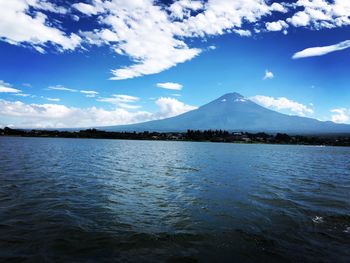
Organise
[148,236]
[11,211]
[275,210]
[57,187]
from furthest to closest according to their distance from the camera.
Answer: [57,187], [275,210], [11,211], [148,236]

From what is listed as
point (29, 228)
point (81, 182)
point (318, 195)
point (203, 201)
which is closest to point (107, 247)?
point (29, 228)

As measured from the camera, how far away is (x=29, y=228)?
12953 millimetres

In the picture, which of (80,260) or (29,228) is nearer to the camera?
(80,260)

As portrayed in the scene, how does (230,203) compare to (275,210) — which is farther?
(230,203)

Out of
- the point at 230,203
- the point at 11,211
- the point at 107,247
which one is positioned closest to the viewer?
A: the point at 107,247

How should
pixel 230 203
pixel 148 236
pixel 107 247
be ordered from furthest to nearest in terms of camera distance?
1. pixel 230 203
2. pixel 148 236
3. pixel 107 247

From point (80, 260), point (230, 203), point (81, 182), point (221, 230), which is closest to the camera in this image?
point (80, 260)

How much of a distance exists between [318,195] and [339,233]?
10.3 metres

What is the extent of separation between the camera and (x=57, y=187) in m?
22.9

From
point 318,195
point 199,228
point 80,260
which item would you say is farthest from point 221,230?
point 318,195

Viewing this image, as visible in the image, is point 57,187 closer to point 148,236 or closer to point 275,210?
point 148,236

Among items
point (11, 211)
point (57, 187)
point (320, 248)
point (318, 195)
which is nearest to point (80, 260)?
→ point (11, 211)

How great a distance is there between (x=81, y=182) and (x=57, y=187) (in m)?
3.11

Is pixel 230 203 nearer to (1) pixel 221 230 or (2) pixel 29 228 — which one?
(1) pixel 221 230
